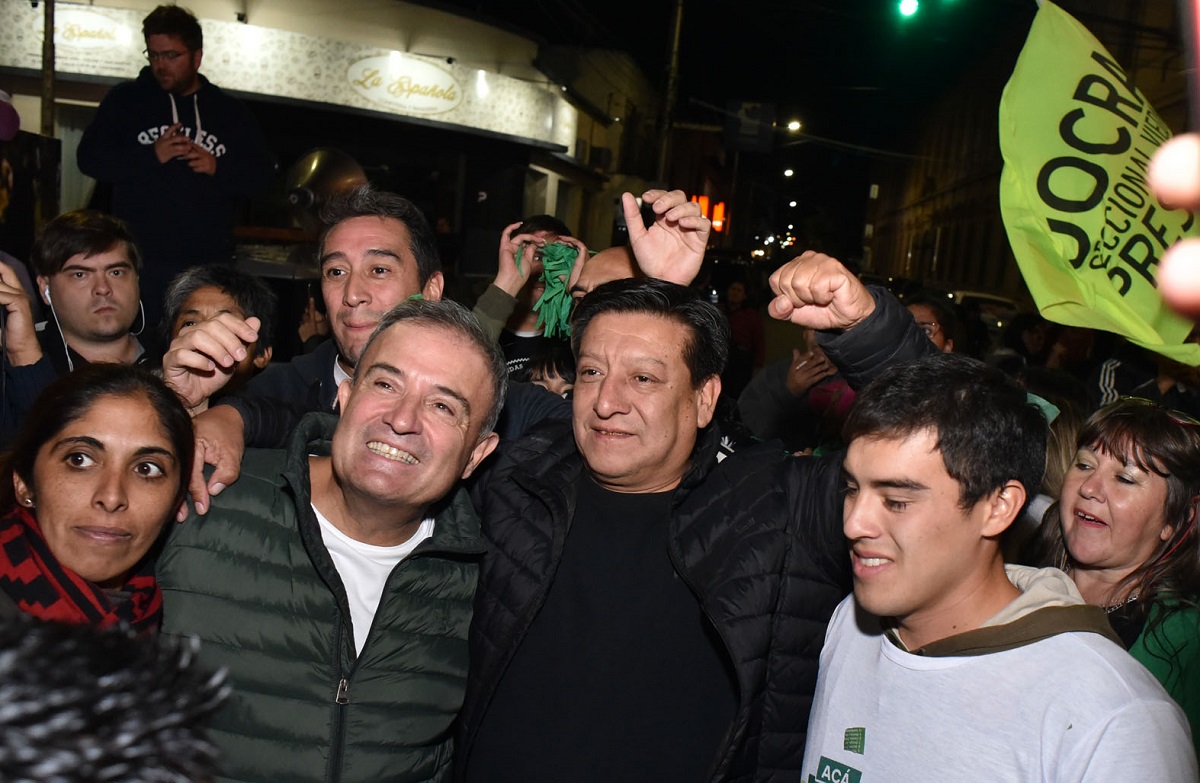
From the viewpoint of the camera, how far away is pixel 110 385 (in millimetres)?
2301

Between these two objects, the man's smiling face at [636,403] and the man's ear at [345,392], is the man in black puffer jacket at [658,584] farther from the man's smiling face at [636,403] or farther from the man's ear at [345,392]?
the man's ear at [345,392]

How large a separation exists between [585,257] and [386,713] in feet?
7.32

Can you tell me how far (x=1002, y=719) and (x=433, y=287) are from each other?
247 centimetres

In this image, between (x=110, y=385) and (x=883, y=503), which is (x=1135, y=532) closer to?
(x=883, y=503)

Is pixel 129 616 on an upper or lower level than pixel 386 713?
upper

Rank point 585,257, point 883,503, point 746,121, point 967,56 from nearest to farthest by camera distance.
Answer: point 883,503
point 585,257
point 746,121
point 967,56

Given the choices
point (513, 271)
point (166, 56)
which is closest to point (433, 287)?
point (513, 271)

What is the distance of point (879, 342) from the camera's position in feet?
8.52

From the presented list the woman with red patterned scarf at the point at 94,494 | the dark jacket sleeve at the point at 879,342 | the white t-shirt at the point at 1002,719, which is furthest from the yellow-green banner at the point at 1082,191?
the woman with red patterned scarf at the point at 94,494

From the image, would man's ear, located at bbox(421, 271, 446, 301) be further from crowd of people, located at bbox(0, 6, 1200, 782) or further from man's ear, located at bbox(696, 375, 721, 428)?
man's ear, located at bbox(696, 375, 721, 428)

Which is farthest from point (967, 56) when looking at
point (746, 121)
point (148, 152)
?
point (148, 152)

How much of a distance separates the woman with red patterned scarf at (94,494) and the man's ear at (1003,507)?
5.97ft

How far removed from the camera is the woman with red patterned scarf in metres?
2.14

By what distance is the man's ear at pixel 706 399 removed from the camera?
2.91m
